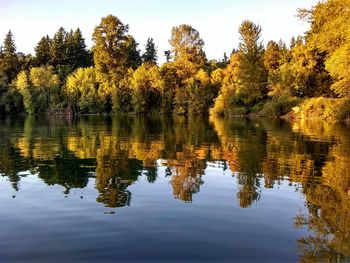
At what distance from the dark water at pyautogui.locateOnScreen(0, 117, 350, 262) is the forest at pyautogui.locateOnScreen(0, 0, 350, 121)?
28602mm

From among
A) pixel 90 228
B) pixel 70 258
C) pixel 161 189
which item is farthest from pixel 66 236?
pixel 161 189

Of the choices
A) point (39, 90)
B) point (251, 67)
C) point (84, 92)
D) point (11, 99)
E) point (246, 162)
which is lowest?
point (246, 162)

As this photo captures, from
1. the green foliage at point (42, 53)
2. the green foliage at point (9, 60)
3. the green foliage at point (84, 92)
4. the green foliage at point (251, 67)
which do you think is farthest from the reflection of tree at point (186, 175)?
the green foliage at point (42, 53)

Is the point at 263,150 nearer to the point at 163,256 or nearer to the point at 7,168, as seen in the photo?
the point at 7,168

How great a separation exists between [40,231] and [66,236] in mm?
694

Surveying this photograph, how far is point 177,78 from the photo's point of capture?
8750 cm

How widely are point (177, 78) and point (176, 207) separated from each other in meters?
78.4

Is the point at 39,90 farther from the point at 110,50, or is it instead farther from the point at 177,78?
the point at 177,78

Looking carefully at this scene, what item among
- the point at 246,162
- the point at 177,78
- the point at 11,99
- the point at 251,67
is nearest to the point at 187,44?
the point at 177,78

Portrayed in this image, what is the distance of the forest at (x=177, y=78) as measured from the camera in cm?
5847

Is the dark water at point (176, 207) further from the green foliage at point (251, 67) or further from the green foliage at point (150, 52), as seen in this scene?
the green foliage at point (150, 52)

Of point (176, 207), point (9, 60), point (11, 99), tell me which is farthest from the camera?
point (9, 60)

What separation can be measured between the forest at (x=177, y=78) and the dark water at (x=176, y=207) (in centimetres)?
2860

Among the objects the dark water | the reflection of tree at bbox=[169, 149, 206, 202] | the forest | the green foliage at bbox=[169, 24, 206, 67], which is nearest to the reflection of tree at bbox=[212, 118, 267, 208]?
the dark water
